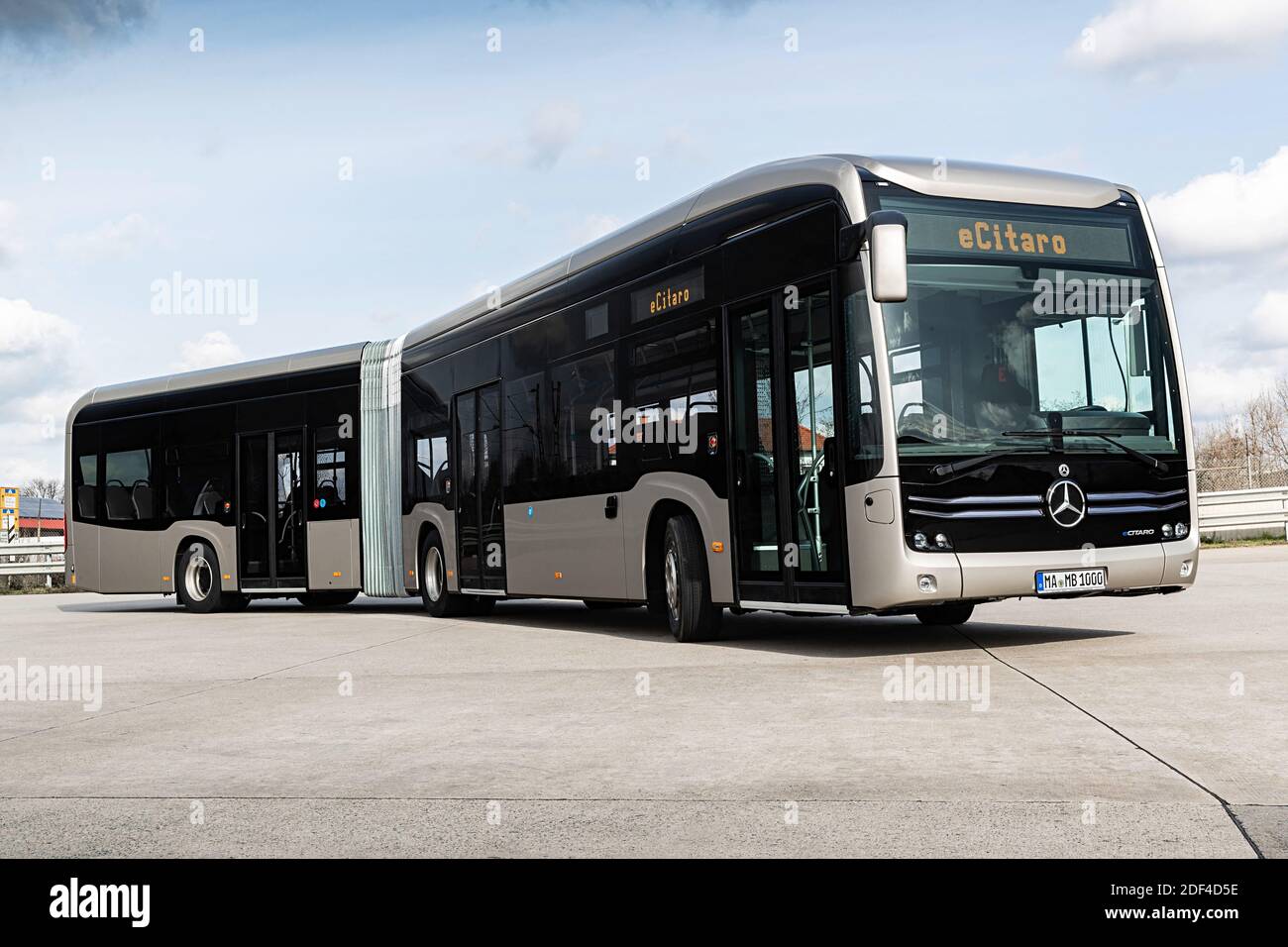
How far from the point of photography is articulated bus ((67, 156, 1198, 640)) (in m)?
9.98

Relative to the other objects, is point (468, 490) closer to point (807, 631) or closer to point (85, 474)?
point (807, 631)

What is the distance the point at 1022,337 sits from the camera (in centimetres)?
1031

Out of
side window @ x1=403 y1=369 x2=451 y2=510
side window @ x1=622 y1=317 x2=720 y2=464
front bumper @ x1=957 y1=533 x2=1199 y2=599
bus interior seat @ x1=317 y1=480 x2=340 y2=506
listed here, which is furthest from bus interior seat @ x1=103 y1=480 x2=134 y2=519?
front bumper @ x1=957 y1=533 x2=1199 y2=599

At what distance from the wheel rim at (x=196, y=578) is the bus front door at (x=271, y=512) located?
3.31 feet

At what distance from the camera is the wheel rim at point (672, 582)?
12.5 m

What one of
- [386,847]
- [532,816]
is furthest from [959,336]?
[386,847]

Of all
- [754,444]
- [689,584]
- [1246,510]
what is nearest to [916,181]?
[754,444]

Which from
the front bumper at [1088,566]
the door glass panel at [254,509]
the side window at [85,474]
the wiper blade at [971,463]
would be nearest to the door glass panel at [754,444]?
the wiper blade at [971,463]

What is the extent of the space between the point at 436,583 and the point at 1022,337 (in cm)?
1010

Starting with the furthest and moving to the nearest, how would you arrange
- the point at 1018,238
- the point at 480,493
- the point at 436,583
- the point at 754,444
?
the point at 436,583 → the point at 480,493 → the point at 754,444 → the point at 1018,238

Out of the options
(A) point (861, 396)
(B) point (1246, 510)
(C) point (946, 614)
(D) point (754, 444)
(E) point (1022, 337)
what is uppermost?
(E) point (1022, 337)

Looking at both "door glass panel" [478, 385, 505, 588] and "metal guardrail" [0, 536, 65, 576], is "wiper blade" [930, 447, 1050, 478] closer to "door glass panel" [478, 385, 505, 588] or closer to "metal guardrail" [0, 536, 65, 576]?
"door glass panel" [478, 385, 505, 588]

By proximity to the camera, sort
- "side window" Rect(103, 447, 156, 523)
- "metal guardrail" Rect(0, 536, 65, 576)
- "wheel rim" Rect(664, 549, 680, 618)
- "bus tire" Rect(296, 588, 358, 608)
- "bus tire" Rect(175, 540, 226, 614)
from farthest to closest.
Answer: "metal guardrail" Rect(0, 536, 65, 576), "bus tire" Rect(296, 588, 358, 608), "side window" Rect(103, 447, 156, 523), "bus tire" Rect(175, 540, 226, 614), "wheel rim" Rect(664, 549, 680, 618)

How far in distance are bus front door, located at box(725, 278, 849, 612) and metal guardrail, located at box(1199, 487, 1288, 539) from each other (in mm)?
22926
